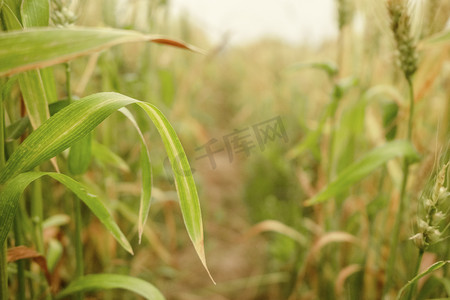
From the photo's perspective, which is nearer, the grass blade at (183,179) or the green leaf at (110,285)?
the grass blade at (183,179)

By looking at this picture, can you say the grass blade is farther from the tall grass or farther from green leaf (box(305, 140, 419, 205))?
green leaf (box(305, 140, 419, 205))

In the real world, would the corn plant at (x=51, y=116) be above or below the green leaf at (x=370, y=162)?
above

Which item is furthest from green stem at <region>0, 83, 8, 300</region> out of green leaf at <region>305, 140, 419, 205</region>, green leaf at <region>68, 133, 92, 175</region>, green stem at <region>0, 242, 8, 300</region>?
green leaf at <region>305, 140, 419, 205</region>

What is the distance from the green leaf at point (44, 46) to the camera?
29 cm

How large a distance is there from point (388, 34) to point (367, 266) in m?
0.52

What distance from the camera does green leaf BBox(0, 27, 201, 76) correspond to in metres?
0.29

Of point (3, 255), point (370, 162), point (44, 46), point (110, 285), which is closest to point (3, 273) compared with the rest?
point (3, 255)

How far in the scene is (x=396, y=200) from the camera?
0.80 meters

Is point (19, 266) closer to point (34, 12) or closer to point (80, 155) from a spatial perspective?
point (80, 155)

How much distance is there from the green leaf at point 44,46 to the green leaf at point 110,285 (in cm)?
34

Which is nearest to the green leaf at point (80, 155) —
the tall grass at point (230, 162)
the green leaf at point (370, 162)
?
the tall grass at point (230, 162)

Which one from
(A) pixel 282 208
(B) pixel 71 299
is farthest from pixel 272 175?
(B) pixel 71 299

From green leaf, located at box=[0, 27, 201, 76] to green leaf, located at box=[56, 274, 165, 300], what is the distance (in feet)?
1.11

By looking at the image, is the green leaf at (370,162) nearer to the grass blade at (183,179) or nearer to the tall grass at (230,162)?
the tall grass at (230,162)
